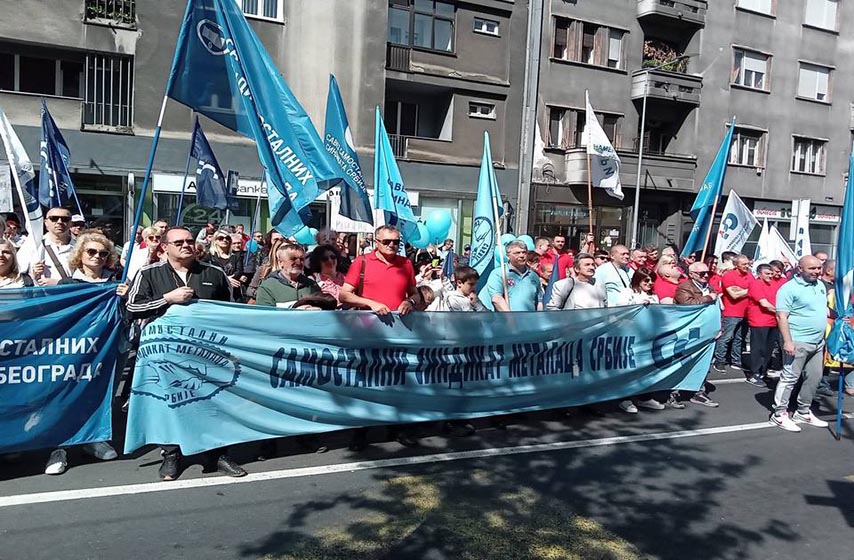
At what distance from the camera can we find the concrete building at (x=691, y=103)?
25.1 meters

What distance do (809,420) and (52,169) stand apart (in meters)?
10.1

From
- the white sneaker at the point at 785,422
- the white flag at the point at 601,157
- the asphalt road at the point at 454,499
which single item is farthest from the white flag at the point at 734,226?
the asphalt road at the point at 454,499

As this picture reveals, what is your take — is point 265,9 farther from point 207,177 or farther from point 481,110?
point 207,177

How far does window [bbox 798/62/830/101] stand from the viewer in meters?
30.4

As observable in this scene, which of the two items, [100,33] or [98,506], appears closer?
[98,506]

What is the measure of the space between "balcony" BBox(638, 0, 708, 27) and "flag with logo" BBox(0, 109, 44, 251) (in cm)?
2283

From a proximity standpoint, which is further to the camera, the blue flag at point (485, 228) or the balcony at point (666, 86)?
the balcony at point (666, 86)

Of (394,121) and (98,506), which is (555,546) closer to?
(98,506)

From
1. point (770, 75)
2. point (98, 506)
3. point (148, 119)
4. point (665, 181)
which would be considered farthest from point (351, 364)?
point (770, 75)

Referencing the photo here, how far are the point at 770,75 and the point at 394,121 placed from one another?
662 inches

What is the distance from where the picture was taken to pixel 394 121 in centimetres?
2362

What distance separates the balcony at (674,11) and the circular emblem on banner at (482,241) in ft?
71.9

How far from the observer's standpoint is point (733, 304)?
10.4 m

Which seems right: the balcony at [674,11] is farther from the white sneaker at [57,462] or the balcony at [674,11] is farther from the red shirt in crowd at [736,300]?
the white sneaker at [57,462]
